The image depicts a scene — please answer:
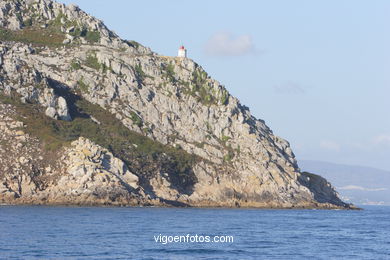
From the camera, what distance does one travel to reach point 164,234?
270 feet

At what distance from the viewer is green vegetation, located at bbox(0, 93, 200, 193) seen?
145 m

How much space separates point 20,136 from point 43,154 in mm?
6896

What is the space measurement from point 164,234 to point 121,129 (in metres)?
79.8

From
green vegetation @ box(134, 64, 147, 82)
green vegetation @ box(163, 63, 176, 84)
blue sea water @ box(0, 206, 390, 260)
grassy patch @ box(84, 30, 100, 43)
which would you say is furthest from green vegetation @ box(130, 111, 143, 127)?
blue sea water @ box(0, 206, 390, 260)

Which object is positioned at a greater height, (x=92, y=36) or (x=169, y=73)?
(x=92, y=36)

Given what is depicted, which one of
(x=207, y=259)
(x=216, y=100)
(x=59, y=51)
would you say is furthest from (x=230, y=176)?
(x=207, y=259)

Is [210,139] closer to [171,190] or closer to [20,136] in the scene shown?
[171,190]

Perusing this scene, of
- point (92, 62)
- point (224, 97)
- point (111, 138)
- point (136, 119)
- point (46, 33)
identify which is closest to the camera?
point (111, 138)

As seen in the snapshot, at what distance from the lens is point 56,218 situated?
98375 mm

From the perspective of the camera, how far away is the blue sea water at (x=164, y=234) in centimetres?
6509

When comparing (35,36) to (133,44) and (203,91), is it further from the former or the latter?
(203,91)

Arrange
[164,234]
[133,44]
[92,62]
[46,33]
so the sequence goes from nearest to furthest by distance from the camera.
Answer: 1. [164,234]
2. [92,62]
3. [46,33]
4. [133,44]

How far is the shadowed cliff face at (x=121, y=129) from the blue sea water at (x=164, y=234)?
16002mm

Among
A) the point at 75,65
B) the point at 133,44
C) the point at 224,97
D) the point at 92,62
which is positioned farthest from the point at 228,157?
the point at 133,44
